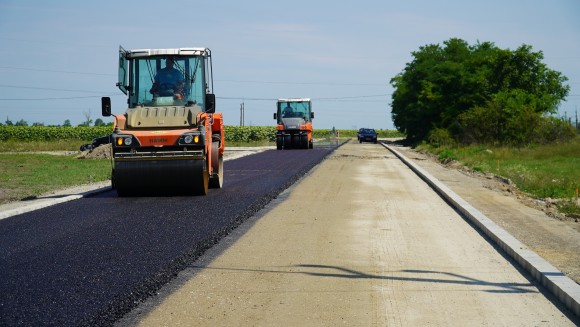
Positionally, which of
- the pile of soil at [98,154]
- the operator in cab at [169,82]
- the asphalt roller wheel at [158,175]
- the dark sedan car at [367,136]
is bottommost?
the dark sedan car at [367,136]

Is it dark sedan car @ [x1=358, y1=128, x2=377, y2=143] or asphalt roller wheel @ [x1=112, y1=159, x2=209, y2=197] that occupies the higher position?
asphalt roller wheel @ [x1=112, y1=159, x2=209, y2=197]

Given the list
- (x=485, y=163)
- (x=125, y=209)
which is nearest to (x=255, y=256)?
(x=125, y=209)

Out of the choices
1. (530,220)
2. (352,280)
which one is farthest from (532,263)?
(530,220)

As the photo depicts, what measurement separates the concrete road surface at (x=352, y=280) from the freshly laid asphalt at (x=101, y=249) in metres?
0.37

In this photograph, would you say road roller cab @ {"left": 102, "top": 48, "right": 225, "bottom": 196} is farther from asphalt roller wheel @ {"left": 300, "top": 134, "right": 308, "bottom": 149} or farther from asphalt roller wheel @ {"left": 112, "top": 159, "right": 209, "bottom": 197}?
asphalt roller wheel @ {"left": 300, "top": 134, "right": 308, "bottom": 149}

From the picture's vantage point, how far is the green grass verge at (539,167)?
719 inches

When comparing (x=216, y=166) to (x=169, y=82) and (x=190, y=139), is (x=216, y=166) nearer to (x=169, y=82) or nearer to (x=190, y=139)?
(x=190, y=139)

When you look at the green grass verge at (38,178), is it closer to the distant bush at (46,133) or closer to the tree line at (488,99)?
the tree line at (488,99)

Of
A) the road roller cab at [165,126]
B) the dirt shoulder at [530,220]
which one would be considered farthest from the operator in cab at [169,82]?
the dirt shoulder at [530,220]

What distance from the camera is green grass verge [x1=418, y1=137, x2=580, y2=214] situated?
59.9 feet

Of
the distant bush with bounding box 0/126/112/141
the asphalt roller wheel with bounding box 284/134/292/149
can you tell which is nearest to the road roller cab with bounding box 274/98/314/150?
the asphalt roller wheel with bounding box 284/134/292/149

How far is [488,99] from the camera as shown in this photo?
178 ft

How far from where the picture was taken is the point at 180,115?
646 inches

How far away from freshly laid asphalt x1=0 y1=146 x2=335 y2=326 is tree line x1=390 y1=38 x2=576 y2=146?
2898 cm
